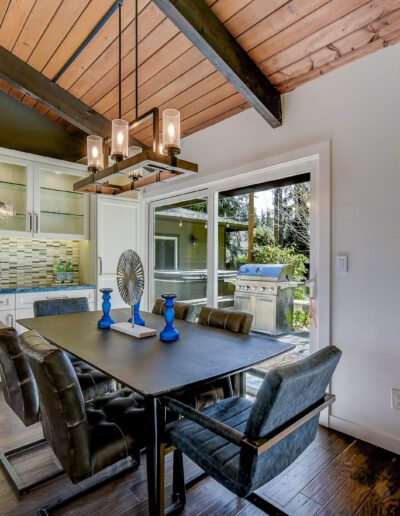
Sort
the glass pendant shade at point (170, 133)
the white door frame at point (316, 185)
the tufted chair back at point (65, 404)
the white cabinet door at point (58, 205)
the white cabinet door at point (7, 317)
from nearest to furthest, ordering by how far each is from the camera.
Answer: the tufted chair back at point (65, 404), the glass pendant shade at point (170, 133), the white door frame at point (316, 185), the white cabinet door at point (7, 317), the white cabinet door at point (58, 205)

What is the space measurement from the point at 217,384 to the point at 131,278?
87cm

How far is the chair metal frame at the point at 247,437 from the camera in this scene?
43.5 inches

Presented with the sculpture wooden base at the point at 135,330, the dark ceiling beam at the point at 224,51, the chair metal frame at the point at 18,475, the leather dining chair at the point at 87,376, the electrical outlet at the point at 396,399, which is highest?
the dark ceiling beam at the point at 224,51

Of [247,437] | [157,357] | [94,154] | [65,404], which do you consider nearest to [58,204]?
[94,154]

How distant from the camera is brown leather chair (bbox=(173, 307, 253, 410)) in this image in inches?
72.6

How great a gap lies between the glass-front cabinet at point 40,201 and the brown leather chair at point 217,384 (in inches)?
97.6

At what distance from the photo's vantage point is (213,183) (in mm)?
3443

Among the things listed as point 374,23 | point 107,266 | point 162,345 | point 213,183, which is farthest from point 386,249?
point 107,266

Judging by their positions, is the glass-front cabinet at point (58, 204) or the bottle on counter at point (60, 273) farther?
the bottle on counter at point (60, 273)

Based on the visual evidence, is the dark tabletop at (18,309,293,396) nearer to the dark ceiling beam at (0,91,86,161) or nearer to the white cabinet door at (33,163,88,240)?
the white cabinet door at (33,163,88,240)

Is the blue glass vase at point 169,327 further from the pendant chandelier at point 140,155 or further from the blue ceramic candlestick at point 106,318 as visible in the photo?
the pendant chandelier at point 140,155

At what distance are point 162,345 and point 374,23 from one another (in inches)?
89.7

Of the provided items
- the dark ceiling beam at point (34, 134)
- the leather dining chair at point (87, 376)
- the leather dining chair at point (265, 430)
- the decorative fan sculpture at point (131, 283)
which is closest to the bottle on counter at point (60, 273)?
the leather dining chair at point (87, 376)

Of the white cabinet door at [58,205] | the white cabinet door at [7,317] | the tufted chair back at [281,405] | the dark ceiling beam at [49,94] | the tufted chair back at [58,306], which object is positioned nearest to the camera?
the tufted chair back at [281,405]
